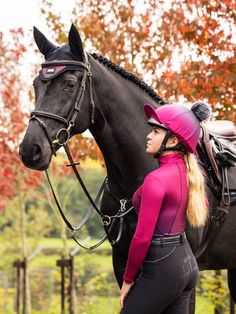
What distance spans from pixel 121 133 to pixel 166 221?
1128mm

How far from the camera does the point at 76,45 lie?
4324 mm

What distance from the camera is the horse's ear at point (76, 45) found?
168 inches

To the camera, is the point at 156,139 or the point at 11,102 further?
the point at 11,102

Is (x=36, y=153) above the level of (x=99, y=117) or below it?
below

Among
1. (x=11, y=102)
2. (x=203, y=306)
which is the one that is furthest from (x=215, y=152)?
(x=11, y=102)

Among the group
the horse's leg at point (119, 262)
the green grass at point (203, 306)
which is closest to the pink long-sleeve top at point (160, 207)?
the horse's leg at point (119, 262)

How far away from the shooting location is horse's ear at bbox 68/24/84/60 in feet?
14.0

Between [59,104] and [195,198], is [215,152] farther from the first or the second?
[195,198]

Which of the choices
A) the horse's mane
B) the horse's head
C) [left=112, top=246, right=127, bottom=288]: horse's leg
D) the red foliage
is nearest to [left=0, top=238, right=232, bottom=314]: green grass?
the red foliage

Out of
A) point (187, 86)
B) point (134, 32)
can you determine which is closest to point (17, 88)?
point (134, 32)

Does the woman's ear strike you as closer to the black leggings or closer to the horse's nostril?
the black leggings

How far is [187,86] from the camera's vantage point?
8664 mm

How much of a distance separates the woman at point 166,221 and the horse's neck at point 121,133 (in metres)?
0.81

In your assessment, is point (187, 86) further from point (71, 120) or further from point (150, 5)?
point (71, 120)
